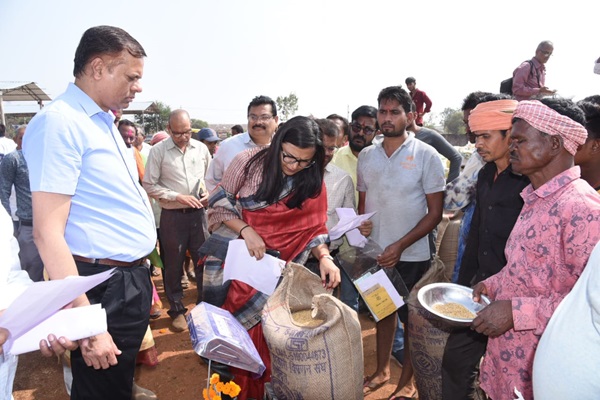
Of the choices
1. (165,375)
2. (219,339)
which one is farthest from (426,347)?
(165,375)

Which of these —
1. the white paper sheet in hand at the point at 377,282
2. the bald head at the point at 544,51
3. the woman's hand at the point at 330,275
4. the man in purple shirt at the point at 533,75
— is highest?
the bald head at the point at 544,51

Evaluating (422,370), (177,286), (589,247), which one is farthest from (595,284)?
(177,286)

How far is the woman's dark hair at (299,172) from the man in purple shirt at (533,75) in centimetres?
516

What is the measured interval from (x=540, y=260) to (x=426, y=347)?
112cm

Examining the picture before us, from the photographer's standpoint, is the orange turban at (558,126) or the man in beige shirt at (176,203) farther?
the man in beige shirt at (176,203)

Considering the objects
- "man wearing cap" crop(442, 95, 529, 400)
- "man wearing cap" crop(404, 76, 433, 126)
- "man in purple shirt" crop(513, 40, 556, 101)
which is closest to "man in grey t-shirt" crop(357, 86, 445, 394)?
"man wearing cap" crop(442, 95, 529, 400)

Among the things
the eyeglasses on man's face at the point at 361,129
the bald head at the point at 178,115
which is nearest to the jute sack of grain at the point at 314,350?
the eyeglasses on man's face at the point at 361,129

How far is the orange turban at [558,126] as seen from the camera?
60.7 inches

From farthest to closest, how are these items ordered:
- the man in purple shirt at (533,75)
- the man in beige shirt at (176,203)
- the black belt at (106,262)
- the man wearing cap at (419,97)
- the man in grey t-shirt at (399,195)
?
the man wearing cap at (419,97) < the man in purple shirt at (533,75) < the man in beige shirt at (176,203) < the man in grey t-shirt at (399,195) < the black belt at (106,262)

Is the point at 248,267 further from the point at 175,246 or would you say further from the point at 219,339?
the point at 175,246

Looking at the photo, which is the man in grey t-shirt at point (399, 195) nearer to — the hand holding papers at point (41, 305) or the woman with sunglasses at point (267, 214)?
the woman with sunglasses at point (267, 214)

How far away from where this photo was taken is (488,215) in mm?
2117

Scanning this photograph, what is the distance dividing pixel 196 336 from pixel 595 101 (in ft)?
8.13

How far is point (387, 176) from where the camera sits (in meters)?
2.84
